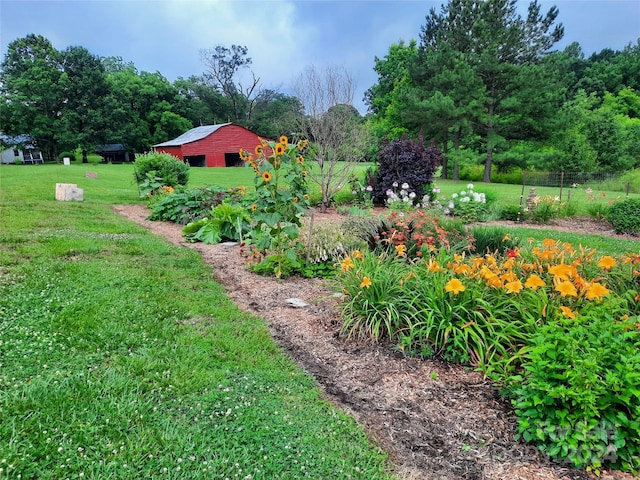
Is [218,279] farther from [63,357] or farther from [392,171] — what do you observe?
[392,171]

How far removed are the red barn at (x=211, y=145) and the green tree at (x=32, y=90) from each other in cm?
996

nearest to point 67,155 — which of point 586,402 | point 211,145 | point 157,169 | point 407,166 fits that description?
point 211,145

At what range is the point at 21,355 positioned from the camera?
6.73 feet

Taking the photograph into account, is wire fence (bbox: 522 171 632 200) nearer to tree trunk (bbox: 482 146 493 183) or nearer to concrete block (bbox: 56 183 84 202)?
tree trunk (bbox: 482 146 493 183)

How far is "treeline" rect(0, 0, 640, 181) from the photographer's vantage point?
20.4 m

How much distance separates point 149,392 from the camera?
1889 mm

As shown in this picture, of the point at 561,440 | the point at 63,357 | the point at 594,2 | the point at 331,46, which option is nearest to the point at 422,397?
the point at 561,440

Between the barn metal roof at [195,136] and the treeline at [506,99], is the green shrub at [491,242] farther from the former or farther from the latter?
the barn metal roof at [195,136]

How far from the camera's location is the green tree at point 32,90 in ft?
101

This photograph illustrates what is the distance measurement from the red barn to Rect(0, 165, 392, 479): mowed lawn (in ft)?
94.0

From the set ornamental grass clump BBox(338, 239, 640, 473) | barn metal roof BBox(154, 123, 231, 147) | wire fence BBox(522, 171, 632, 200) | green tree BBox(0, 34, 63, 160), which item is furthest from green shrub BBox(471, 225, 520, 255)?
green tree BBox(0, 34, 63, 160)

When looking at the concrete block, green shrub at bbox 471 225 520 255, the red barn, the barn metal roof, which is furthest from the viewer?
the barn metal roof

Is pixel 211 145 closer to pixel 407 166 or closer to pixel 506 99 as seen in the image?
pixel 506 99

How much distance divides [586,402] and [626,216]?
7745mm
